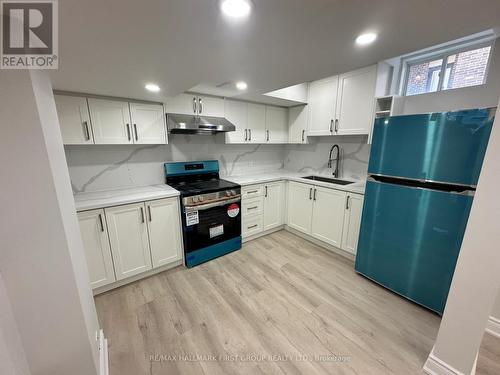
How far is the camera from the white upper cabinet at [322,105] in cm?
271

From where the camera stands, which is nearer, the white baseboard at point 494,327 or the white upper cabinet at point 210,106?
the white baseboard at point 494,327

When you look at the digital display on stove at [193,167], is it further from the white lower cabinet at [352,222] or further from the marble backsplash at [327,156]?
the white lower cabinet at [352,222]

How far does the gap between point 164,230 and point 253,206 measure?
127 centimetres

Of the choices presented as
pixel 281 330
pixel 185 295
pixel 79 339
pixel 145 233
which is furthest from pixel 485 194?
pixel 145 233

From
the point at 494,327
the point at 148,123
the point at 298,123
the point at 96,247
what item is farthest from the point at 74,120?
the point at 494,327

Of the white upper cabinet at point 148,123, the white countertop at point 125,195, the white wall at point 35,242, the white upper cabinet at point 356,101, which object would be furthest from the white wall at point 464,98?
the white wall at point 35,242

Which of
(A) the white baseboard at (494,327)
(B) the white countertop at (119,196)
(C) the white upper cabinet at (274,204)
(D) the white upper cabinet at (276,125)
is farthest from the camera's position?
(D) the white upper cabinet at (276,125)

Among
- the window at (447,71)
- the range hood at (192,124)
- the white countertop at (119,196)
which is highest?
the window at (447,71)

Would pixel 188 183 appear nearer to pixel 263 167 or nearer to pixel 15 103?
pixel 263 167

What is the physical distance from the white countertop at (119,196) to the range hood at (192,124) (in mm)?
722

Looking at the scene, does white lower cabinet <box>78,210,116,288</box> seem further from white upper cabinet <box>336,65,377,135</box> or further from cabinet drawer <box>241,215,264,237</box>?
white upper cabinet <box>336,65,377,135</box>

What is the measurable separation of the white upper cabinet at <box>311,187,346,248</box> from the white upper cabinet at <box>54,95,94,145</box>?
2.75 metres

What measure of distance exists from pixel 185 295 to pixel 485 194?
7.73ft

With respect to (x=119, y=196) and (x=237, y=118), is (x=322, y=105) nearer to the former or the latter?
(x=237, y=118)
